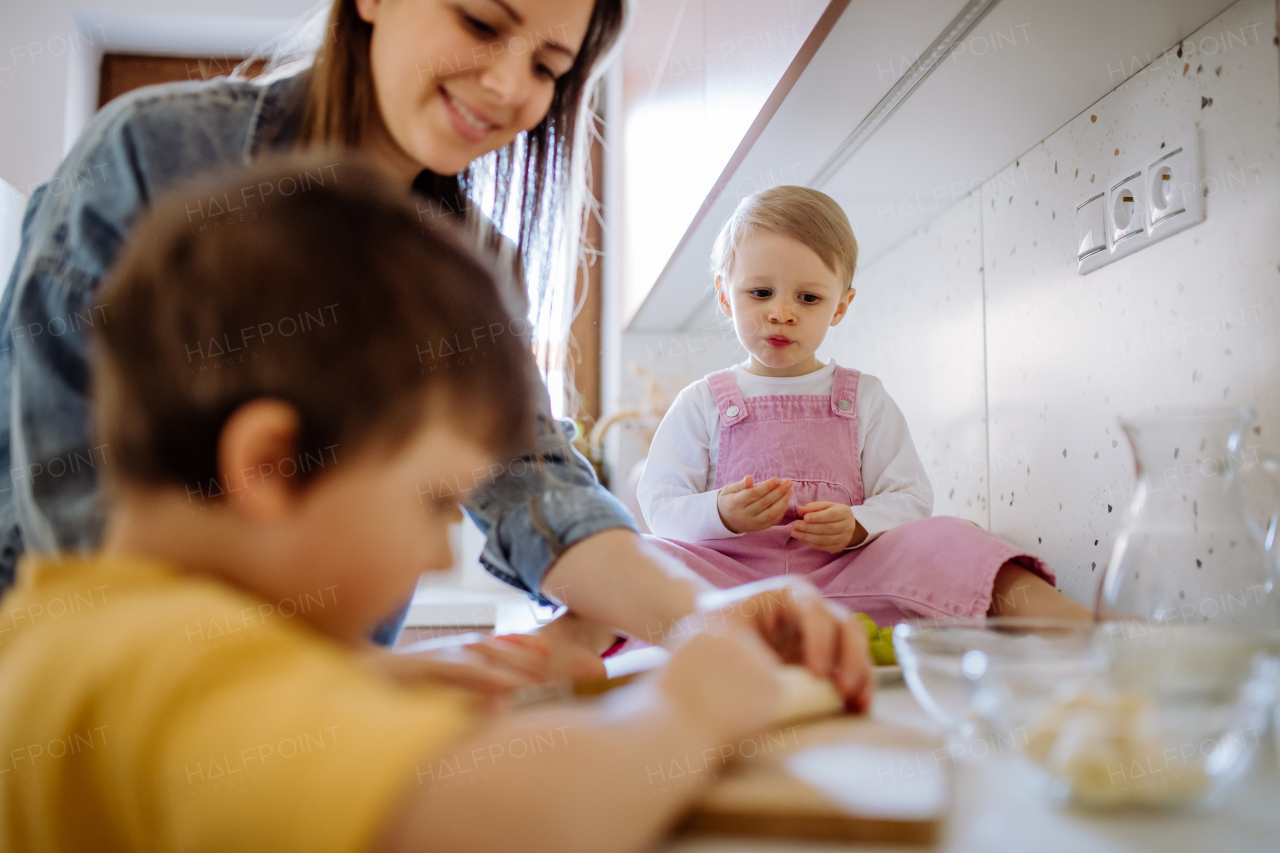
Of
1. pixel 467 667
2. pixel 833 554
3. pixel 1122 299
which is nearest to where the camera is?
pixel 467 667

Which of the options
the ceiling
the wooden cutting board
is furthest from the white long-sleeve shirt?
the wooden cutting board

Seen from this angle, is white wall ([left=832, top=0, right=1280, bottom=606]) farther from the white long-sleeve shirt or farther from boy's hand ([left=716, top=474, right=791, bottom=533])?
boy's hand ([left=716, top=474, right=791, bottom=533])

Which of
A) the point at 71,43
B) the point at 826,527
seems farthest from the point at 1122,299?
the point at 71,43

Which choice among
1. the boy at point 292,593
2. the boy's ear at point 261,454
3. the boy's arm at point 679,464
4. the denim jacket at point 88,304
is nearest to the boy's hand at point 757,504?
the boy's arm at point 679,464

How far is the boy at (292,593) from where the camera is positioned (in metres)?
0.25

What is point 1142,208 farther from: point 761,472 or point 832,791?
point 832,791

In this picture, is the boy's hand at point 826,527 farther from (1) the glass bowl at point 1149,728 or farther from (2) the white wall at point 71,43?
(2) the white wall at point 71,43

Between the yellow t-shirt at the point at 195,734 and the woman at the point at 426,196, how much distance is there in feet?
0.65

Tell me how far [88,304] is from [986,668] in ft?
1.75

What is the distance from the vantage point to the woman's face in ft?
2.29

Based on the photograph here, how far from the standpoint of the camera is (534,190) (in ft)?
2.94

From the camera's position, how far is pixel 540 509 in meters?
0.71

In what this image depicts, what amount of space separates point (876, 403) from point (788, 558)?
1.11 feet

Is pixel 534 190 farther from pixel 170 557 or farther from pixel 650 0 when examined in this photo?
pixel 650 0
